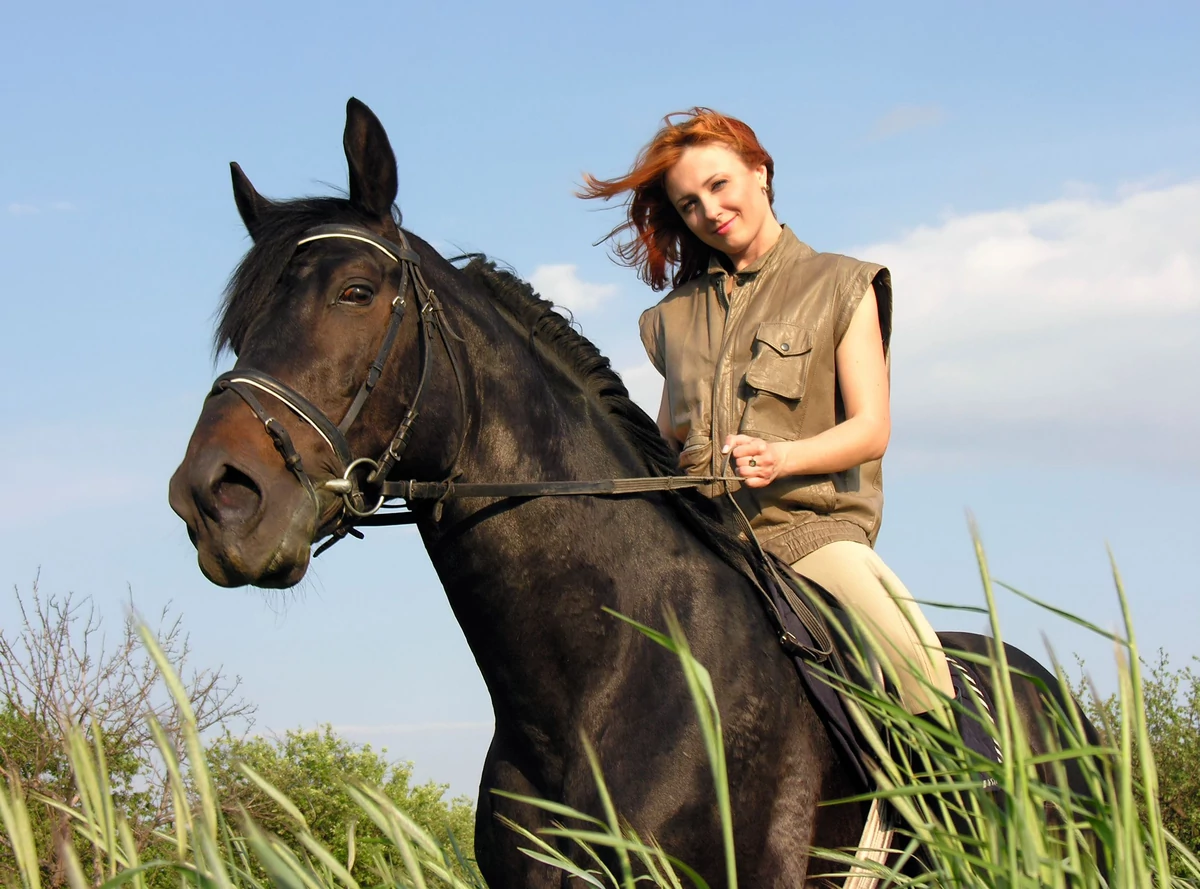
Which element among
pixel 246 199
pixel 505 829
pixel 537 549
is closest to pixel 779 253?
pixel 537 549

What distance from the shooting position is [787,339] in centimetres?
429

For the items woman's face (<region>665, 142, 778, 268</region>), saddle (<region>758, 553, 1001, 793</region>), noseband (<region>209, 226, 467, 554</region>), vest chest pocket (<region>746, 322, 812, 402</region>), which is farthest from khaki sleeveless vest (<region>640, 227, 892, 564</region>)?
noseband (<region>209, 226, 467, 554</region>)

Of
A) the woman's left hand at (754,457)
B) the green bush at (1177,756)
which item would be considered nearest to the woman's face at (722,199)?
the woman's left hand at (754,457)

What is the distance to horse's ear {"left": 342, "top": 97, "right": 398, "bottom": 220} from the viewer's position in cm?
383

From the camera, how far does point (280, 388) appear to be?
3225 mm

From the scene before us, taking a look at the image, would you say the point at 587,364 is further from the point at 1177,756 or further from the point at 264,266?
the point at 1177,756

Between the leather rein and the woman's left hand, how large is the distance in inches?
3.1

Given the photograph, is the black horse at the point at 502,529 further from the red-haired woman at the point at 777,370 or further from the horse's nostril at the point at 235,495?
the red-haired woman at the point at 777,370

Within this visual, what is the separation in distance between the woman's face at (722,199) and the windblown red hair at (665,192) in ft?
0.16

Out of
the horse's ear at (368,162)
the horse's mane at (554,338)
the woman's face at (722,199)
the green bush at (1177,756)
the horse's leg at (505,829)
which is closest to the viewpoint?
the horse's leg at (505,829)

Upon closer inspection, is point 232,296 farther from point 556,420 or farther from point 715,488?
point 715,488

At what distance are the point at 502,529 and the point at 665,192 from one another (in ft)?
6.22

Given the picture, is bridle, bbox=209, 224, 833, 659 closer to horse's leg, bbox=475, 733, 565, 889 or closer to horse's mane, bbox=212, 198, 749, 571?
horse's mane, bbox=212, 198, 749, 571

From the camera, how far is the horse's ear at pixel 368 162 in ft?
12.6
